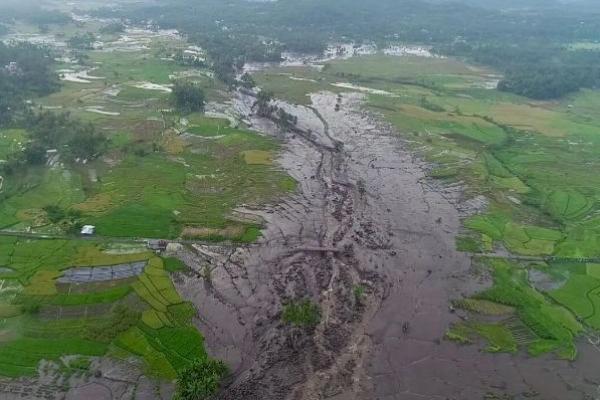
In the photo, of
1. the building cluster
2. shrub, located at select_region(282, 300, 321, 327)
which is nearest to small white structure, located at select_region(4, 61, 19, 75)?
the building cluster

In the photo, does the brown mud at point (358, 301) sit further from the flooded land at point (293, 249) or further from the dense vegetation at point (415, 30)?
the dense vegetation at point (415, 30)

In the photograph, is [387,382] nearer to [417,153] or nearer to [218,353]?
[218,353]

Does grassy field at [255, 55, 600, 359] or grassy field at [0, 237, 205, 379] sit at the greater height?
grassy field at [255, 55, 600, 359]

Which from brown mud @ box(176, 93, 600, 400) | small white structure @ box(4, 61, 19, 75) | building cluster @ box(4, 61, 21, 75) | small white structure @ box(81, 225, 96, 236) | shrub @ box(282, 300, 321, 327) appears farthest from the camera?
small white structure @ box(4, 61, 19, 75)

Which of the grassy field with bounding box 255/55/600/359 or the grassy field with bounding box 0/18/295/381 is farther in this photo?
the grassy field with bounding box 255/55/600/359

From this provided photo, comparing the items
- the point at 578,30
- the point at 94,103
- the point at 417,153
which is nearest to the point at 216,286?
the point at 417,153

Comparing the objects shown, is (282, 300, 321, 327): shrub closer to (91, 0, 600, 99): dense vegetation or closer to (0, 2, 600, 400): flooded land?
(0, 2, 600, 400): flooded land

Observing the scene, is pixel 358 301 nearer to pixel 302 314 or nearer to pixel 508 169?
pixel 302 314
